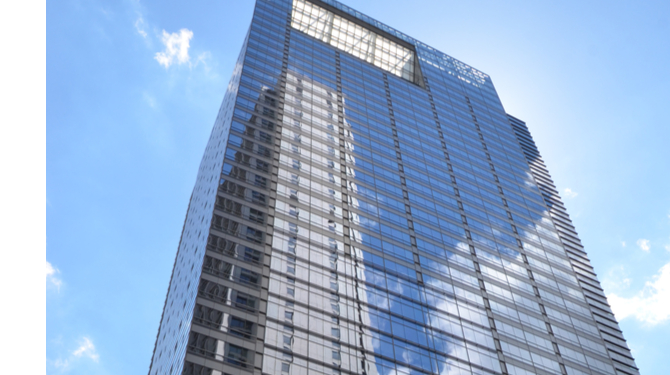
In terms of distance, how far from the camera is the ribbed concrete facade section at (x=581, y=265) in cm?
8231

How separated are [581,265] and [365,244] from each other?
45251 millimetres

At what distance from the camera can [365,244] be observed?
70688mm

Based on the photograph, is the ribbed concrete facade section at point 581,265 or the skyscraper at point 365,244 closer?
the skyscraper at point 365,244

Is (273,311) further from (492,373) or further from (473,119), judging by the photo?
(473,119)

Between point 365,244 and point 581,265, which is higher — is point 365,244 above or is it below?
below

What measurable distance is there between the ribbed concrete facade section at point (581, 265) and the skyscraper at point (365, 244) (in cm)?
34

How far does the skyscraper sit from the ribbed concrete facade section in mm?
339

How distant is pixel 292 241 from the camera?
64938mm

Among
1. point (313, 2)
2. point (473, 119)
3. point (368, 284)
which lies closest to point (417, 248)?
point (368, 284)

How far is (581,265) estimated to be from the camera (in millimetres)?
96312

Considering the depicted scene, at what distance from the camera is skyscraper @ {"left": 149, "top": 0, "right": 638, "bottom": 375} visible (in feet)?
185

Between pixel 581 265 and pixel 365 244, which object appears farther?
pixel 581 265

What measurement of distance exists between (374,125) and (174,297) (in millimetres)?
40979

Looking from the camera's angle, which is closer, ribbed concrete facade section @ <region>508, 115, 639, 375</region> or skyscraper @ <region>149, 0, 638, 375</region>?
skyscraper @ <region>149, 0, 638, 375</region>
